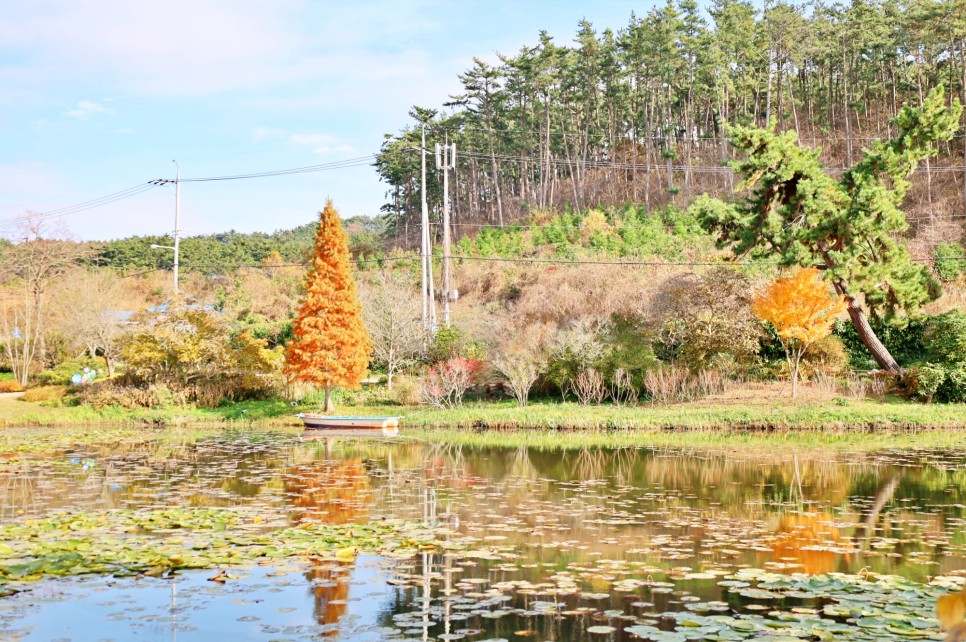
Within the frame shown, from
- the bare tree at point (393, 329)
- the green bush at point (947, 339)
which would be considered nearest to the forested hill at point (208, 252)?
the bare tree at point (393, 329)

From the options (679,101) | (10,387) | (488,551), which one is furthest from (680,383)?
(679,101)

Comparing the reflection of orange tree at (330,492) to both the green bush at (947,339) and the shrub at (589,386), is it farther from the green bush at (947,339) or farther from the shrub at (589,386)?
the green bush at (947,339)

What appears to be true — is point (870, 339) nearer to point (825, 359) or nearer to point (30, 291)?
point (825, 359)

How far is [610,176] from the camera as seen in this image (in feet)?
207

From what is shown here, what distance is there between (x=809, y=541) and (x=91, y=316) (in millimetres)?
35899

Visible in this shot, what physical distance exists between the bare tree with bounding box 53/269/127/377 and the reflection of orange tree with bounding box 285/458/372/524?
22.0 m

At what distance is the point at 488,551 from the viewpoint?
9594mm

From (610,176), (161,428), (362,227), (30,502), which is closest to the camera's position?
(30,502)

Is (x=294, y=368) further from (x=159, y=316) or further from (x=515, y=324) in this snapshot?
(x=515, y=324)

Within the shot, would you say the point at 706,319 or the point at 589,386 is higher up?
the point at 706,319

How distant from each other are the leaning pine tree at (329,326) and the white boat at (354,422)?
225 cm

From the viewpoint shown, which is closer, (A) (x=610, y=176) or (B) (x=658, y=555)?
(B) (x=658, y=555)

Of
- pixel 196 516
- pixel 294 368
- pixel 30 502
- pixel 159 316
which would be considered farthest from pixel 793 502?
pixel 159 316

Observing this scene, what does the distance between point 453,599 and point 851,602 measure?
358 centimetres
